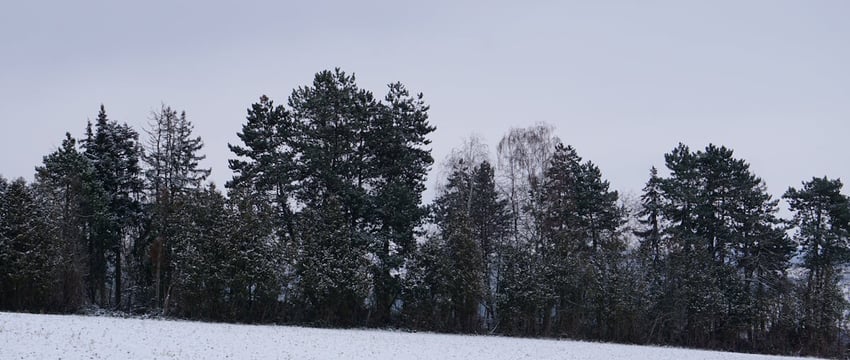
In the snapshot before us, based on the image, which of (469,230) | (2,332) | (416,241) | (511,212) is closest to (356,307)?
(416,241)

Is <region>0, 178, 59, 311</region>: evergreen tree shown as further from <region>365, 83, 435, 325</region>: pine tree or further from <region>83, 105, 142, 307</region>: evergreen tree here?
Answer: <region>365, 83, 435, 325</region>: pine tree

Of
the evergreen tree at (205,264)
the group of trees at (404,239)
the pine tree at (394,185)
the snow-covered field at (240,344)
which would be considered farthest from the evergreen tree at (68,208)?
the pine tree at (394,185)

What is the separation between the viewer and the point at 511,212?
44125mm

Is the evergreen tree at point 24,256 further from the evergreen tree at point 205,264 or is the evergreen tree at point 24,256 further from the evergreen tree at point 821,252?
the evergreen tree at point 821,252

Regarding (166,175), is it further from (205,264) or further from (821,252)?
(821,252)

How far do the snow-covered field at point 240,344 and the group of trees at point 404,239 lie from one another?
200 inches

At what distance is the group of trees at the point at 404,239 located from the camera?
3247 centimetres

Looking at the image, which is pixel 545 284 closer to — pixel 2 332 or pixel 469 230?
pixel 469 230

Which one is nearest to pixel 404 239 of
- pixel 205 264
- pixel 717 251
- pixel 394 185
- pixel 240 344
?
pixel 394 185

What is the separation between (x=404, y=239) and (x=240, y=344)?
630 inches

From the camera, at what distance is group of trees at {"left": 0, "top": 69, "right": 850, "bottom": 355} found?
32.5 meters

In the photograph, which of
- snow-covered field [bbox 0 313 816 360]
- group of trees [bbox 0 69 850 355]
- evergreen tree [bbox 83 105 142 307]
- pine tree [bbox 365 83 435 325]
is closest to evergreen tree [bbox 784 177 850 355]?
group of trees [bbox 0 69 850 355]

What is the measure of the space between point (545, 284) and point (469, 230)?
600 centimetres

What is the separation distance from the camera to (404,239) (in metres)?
36.4
